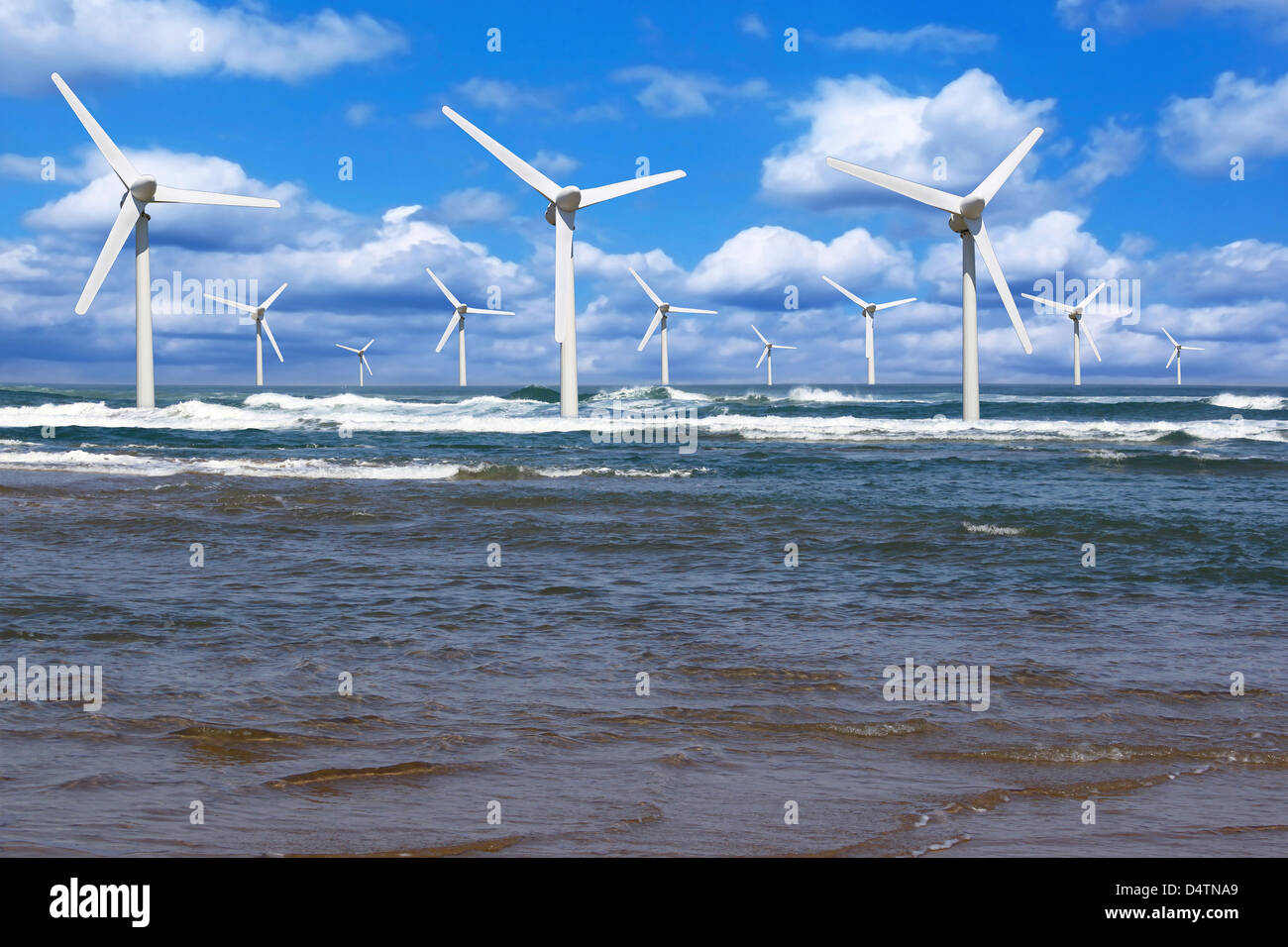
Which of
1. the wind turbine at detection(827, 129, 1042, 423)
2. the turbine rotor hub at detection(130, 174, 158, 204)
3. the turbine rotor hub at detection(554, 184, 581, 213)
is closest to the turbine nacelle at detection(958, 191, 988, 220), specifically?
the wind turbine at detection(827, 129, 1042, 423)

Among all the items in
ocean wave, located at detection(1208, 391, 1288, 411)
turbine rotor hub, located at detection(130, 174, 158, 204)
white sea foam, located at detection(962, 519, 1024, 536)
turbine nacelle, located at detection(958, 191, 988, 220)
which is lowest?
white sea foam, located at detection(962, 519, 1024, 536)

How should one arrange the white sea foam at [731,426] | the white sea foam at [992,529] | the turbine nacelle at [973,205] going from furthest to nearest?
the turbine nacelle at [973,205], the white sea foam at [731,426], the white sea foam at [992,529]

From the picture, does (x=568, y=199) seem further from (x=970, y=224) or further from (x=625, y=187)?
(x=970, y=224)

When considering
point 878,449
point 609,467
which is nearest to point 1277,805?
point 609,467

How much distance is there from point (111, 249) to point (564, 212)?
17986 mm

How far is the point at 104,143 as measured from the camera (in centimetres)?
4428

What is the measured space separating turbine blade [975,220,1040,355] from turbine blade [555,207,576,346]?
16.4 m

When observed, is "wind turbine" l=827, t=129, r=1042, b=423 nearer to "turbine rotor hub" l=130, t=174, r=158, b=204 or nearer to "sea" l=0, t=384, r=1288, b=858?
"sea" l=0, t=384, r=1288, b=858

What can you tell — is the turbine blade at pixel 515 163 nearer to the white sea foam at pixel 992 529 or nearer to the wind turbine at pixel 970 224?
the wind turbine at pixel 970 224

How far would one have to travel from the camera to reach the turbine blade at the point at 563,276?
3925cm

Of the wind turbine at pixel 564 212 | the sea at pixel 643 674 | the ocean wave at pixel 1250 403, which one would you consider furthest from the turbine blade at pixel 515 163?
the ocean wave at pixel 1250 403

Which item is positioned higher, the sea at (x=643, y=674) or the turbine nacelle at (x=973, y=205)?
the turbine nacelle at (x=973, y=205)

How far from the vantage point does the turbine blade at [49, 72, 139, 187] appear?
42.3 metres

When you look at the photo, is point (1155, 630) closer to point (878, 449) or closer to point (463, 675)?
point (463, 675)
